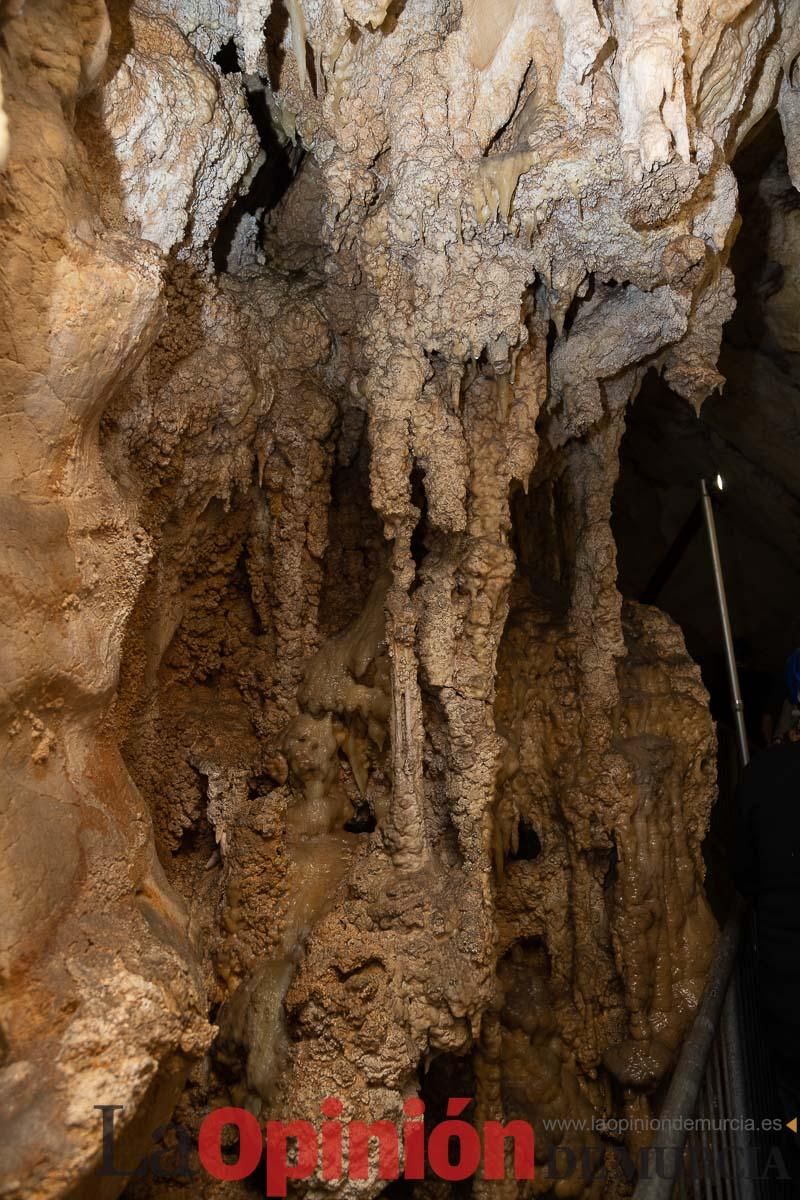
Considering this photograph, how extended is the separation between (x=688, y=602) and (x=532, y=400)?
4.81 meters

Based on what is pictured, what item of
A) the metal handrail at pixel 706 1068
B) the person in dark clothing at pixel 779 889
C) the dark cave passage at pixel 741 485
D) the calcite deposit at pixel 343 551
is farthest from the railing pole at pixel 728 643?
the person in dark clothing at pixel 779 889

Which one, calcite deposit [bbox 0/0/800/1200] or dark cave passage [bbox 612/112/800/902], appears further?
dark cave passage [bbox 612/112/800/902]

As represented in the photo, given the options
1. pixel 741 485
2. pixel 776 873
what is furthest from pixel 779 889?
pixel 741 485

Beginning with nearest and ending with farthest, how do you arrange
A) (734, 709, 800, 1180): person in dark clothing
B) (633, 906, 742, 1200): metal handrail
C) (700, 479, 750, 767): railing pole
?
(633, 906, 742, 1200): metal handrail, (734, 709, 800, 1180): person in dark clothing, (700, 479, 750, 767): railing pole

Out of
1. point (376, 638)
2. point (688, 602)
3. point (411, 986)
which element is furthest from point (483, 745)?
point (688, 602)

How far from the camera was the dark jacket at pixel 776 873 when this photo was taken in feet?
8.96

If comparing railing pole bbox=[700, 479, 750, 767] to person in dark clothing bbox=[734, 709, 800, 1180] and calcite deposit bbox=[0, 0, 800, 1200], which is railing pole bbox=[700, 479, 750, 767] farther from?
person in dark clothing bbox=[734, 709, 800, 1180]

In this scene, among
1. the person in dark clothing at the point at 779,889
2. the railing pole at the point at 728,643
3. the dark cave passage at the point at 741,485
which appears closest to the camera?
the person in dark clothing at the point at 779,889

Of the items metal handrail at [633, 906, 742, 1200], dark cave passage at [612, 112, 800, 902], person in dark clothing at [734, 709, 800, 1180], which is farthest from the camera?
dark cave passage at [612, 112, 800, 902]

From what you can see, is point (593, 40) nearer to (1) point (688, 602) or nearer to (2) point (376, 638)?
(2) point (376, 638)

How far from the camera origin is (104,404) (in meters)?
2.38

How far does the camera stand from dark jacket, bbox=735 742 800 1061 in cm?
273

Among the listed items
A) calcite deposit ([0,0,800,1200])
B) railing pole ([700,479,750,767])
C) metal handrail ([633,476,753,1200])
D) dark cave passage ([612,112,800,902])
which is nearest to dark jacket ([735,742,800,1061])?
metal handrail ([633,476,753,1200])

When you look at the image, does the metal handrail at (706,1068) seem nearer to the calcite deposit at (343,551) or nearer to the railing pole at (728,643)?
the calcite deposit at (343,551)
